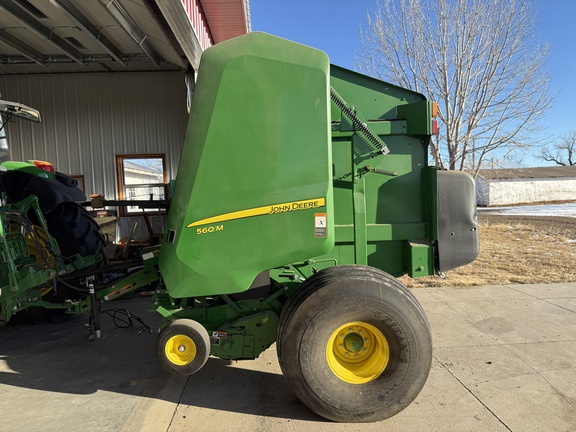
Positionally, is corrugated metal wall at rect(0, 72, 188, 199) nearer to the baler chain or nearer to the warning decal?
the baler chain

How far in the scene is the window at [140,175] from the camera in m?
8.84

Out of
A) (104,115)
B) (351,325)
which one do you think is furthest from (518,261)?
(104,115)

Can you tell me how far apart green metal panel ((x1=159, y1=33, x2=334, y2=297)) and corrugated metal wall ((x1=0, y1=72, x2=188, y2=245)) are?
661cm

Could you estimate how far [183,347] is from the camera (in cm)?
274

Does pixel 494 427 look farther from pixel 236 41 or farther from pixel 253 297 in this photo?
pixel 236 41

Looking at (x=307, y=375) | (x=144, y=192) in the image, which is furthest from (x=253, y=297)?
(x=144, y=192)

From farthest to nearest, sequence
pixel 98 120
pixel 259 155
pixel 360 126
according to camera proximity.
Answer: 1. pixel 98 120
2. pixel 360 126
3. pixel 259 155

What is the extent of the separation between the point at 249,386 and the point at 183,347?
0.79 metres

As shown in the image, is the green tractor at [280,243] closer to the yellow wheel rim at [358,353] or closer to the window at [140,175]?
the yellow wheel rim at [358,353]

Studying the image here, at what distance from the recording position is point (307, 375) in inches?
101

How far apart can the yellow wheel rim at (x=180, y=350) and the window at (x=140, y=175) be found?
6557mm

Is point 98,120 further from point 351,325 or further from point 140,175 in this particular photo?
point 351,325

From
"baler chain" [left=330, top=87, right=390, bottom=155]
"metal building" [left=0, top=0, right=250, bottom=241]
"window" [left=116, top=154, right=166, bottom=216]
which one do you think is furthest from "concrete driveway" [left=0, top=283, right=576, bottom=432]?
"metal building" [left=0, top=0, right=250, bottom=241]

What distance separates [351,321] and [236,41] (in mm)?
1999
